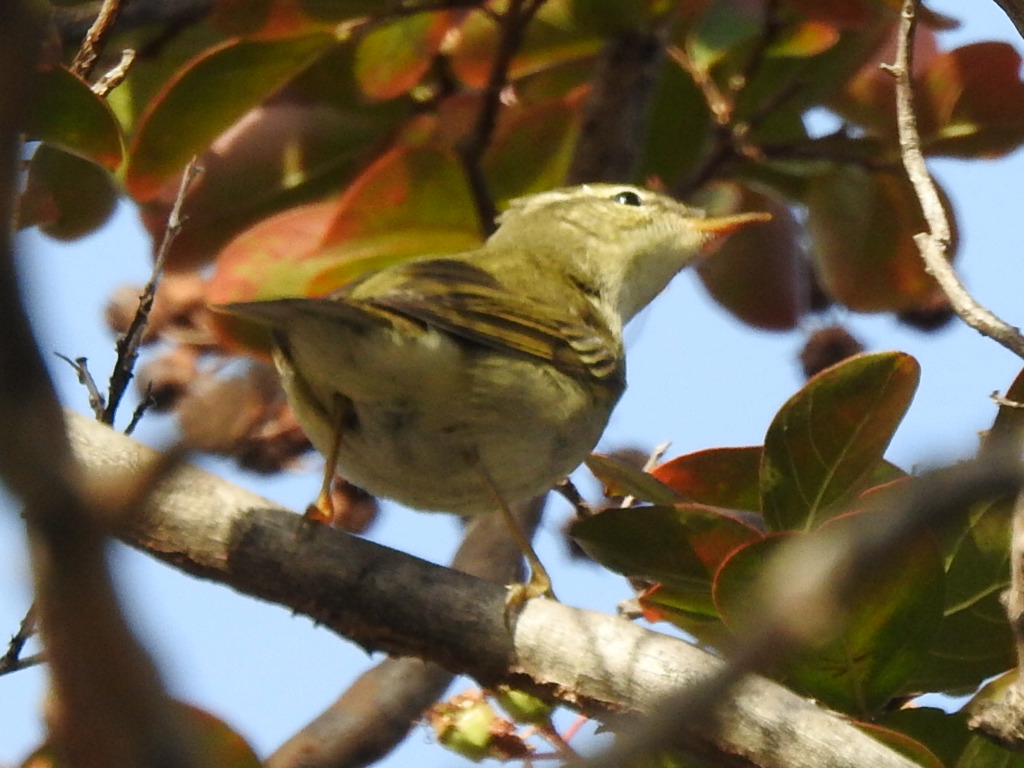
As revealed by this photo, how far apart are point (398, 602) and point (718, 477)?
0.68 metres

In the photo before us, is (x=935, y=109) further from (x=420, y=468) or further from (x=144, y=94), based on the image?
(x=144, y=94)

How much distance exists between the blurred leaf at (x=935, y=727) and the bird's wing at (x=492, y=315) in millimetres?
979

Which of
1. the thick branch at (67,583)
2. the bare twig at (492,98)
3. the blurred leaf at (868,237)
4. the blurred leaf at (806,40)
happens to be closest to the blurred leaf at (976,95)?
the blurred leaf at (868,237)

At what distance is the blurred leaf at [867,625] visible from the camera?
6.07 ft

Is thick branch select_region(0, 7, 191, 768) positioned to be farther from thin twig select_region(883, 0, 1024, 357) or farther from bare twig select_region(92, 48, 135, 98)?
bare twig select_region(92, 48, 135, 98)

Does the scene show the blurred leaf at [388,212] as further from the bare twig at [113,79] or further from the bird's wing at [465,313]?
the bare twig at [113,79]

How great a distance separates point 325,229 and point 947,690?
5.46ft

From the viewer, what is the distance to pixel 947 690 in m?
2.10

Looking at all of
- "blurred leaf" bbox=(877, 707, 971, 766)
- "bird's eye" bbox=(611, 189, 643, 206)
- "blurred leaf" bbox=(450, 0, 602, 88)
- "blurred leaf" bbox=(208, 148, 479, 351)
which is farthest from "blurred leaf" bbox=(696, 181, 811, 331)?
"blurred leaf" bbox=(877, 707, 971, 766)

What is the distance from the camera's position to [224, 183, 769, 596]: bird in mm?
2281

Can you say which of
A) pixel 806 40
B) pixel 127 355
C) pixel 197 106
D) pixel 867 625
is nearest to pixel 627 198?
pixel 806 40

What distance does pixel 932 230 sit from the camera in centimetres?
208

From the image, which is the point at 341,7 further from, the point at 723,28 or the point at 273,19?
the point at 723,28

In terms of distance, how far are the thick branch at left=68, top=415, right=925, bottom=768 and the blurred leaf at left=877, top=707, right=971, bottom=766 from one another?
242 mm
